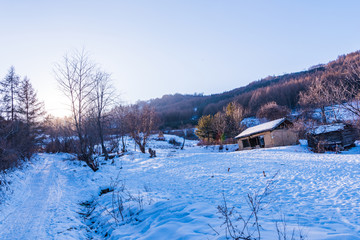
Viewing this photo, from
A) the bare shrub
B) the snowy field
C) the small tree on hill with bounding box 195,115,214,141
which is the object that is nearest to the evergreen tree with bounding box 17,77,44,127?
the snowy field

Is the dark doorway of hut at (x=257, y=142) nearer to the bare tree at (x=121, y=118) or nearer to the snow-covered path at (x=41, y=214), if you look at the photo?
the bare tree at (x=121, y=118)

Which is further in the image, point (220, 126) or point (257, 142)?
point (220, 126)

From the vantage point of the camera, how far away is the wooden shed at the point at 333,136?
21.0 metres

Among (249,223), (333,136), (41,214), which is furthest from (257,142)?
(41,214)

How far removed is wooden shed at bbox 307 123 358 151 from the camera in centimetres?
2097

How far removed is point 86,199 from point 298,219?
7834mm

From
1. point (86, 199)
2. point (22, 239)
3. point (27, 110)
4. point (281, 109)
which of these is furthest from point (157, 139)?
point (22, 239)

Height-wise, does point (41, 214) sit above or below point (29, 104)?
below

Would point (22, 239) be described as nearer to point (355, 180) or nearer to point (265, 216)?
point (265, 216)

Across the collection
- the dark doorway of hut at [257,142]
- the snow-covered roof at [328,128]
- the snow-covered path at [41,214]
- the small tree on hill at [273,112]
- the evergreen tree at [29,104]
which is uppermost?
the evergreen tree at [29,104]

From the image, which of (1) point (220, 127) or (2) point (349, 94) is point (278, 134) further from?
(1) point (220, 127)

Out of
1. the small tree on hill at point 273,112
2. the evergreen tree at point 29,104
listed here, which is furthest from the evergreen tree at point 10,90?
the small tree on hill at point 273,112

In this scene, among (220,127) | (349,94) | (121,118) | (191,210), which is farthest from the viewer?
(220,127)

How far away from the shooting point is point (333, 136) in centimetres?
2167
